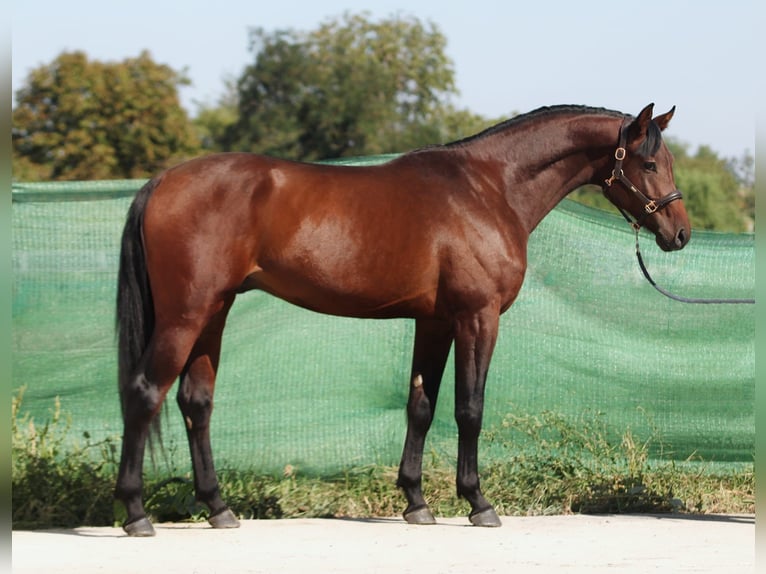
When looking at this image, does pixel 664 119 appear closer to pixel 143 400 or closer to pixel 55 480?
pixel 143 400

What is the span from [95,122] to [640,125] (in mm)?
29814

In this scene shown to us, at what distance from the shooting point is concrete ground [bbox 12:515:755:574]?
15.9 feet

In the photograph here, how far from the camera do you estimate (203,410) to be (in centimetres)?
586

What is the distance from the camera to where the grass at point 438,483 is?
239 inches

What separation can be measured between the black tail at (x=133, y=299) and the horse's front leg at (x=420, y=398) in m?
Answer: 1.44

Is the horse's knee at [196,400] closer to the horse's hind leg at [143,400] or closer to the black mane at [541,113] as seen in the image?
the horse's hind leg at [143,400]

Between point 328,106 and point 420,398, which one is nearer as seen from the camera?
point 420,398

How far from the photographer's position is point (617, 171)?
236 inches

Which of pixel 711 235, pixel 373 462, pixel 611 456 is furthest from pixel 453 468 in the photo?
pixel 711 235

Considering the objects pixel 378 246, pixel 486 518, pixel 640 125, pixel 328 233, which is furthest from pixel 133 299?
pixel 640 125

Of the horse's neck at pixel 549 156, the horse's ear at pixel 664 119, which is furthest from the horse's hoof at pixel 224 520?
the horse's ear at pixel 664 119

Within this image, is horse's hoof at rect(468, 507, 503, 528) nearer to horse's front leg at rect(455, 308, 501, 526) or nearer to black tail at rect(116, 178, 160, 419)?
horse's front leg at rect(455, 308, 501, 526)

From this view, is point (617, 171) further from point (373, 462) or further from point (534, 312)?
point (373, 462)

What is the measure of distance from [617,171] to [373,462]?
Answer: 2.18 m
